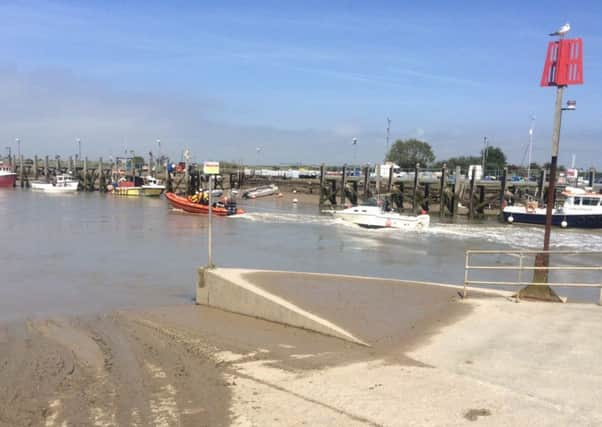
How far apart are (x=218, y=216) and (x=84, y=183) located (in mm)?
42466

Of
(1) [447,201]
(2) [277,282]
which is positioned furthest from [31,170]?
(2) [277,282]

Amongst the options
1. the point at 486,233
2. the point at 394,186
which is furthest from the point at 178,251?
the point at 394,186

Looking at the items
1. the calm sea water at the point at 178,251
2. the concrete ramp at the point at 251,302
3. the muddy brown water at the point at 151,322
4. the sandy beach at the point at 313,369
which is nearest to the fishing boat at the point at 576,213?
the calm sea water at the point at 178,251

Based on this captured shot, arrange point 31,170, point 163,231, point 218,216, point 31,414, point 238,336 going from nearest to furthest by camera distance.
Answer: point 31,414, point 238,336, point 163,231, point 218,216, point 31,170

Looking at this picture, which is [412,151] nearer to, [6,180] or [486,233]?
[6,180]

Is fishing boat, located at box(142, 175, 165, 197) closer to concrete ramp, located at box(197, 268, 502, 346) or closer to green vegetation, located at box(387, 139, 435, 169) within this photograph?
concrete ramp, located at box(197, 268, 502, 346)

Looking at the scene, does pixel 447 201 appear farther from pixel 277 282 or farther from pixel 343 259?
pixel 277 282

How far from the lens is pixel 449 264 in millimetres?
18703

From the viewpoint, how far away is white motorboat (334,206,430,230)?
Result: 30.2 meters

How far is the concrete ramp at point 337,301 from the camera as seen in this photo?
7.79 metres

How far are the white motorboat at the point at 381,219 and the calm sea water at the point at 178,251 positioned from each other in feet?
2.60

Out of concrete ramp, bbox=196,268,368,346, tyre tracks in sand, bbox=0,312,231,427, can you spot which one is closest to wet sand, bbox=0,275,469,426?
tyre tracks in sand, bbox=0,312,231,427

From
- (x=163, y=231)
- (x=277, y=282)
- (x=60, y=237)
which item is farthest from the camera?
(x=163, y=231)

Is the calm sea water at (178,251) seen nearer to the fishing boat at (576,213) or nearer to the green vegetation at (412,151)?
the fishing boat at (576,213)
